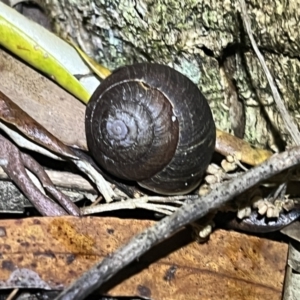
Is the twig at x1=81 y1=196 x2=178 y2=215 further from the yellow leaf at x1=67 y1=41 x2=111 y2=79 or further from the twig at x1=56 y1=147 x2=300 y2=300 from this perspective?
the yellow leaf at x1=67 y1=41 x2=111 y2=79

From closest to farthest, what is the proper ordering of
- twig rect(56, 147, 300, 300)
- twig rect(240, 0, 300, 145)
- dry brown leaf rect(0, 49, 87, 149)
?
1. twig rect(56, 147, 300, 300)
2. twig rect(240, 0, 300, 145)
3. dry brown leaf rect(0, 49, 87, 149)

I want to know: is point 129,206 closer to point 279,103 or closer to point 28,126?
point 28,126

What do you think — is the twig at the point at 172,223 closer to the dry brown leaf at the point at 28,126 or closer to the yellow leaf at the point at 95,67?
the dry brown leaf at the point at 28,126

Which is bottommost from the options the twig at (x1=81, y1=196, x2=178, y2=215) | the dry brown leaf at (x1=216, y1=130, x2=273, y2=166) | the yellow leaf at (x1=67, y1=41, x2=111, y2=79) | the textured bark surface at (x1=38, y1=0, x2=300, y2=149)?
the twig at (x1=81, y1=196, x2=178, y2=215)

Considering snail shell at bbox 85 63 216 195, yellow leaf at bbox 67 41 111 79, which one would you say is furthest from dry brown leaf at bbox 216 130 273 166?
yellow leaf at bbox 67 41 111 79

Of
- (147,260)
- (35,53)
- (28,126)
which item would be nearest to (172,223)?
(147,260)

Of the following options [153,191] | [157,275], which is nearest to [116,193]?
[153,191]

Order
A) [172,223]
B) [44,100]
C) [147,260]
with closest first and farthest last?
1. [172,223]
2. [147,260]
3. [44,100]
